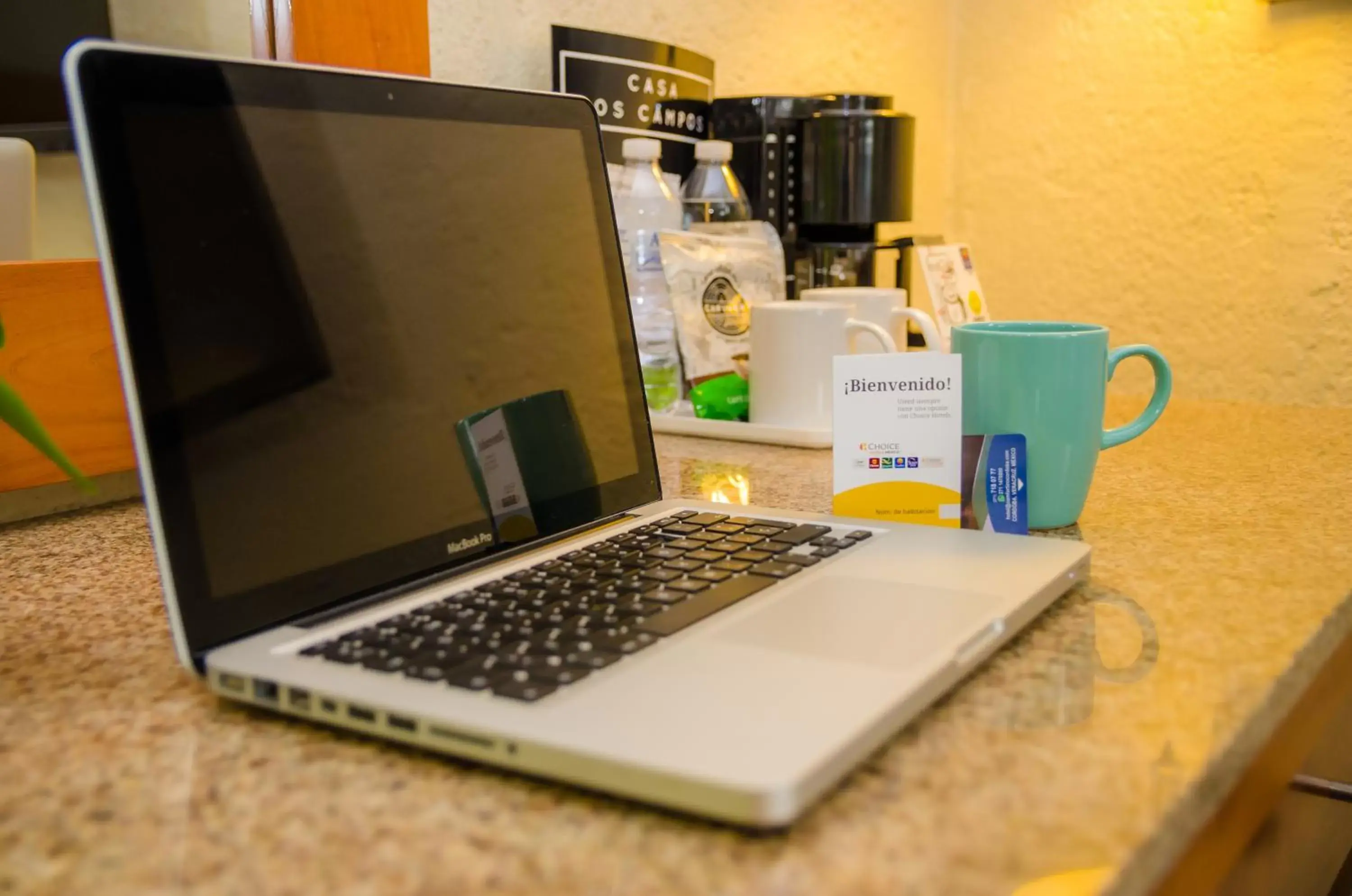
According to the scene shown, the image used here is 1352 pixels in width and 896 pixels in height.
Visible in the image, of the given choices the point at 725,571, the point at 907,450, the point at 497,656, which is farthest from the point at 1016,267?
the point at 497,656

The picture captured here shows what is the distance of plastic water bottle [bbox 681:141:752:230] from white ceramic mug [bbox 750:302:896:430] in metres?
0.27

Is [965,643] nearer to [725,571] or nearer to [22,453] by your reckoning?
[725,571]

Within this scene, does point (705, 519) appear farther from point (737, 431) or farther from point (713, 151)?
point (713, 151)

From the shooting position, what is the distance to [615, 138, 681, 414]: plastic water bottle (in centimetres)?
118

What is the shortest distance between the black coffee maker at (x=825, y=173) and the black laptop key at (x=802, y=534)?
0.83m

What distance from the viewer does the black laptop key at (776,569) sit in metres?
0.56

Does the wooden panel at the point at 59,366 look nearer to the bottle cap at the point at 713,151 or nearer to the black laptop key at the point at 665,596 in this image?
the black laptop key at the point at 665,596

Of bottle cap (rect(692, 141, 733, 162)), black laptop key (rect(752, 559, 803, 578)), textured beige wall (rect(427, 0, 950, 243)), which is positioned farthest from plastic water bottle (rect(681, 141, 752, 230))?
black laptop key (rect(752, 559, 803, 578))

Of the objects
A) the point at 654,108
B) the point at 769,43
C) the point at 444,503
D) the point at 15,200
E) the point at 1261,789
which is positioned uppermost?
the point at 769,43

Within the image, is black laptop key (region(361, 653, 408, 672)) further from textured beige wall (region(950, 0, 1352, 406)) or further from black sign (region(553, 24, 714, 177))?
textured beige wall (region(950, 0, 1352, 406))

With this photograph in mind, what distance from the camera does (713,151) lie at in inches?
49.5

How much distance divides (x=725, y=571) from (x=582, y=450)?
0.17 m

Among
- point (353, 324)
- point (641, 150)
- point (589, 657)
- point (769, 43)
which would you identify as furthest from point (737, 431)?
point (769, 43)

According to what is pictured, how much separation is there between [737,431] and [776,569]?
527mm
